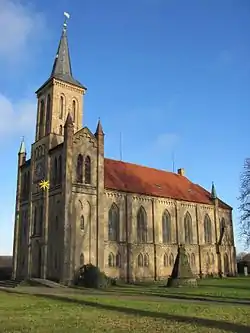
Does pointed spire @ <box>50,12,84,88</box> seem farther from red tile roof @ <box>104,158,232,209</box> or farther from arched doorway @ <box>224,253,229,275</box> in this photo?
arched doorway @ <box>224,253,229,275</box>

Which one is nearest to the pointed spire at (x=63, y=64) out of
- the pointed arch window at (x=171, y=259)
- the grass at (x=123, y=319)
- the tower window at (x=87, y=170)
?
the tower window at (x=87, y=170)

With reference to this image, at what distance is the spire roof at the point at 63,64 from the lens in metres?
50.0

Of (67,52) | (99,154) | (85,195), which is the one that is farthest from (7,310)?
(67,52)

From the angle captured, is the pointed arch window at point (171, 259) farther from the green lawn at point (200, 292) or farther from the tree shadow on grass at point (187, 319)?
the tree shadow on grass at point (187, 319)

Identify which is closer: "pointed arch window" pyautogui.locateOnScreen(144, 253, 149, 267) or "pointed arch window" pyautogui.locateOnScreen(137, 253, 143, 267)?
"pointed arch window" pyautogui.locateOnScreen(137, 253, 143, 267)

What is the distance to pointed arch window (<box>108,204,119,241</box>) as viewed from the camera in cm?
4475

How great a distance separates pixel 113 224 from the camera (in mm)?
45281

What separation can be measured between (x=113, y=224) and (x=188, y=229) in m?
13.8

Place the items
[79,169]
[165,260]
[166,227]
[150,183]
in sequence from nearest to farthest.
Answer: [79,169] < [165,260] < [166,227] < [150,183]

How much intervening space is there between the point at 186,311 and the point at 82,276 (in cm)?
2376

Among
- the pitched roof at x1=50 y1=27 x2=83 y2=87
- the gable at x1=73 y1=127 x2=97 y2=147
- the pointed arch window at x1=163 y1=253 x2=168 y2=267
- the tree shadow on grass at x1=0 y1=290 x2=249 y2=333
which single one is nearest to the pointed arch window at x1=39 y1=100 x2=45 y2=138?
the pitched roof at x1=50 y1=27 x2=83 y2=87

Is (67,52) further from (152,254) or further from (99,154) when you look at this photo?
(152,254)

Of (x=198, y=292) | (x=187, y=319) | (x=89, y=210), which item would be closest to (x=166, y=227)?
(x=89, y=210)

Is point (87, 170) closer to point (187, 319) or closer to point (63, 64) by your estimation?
point (63, 64)
